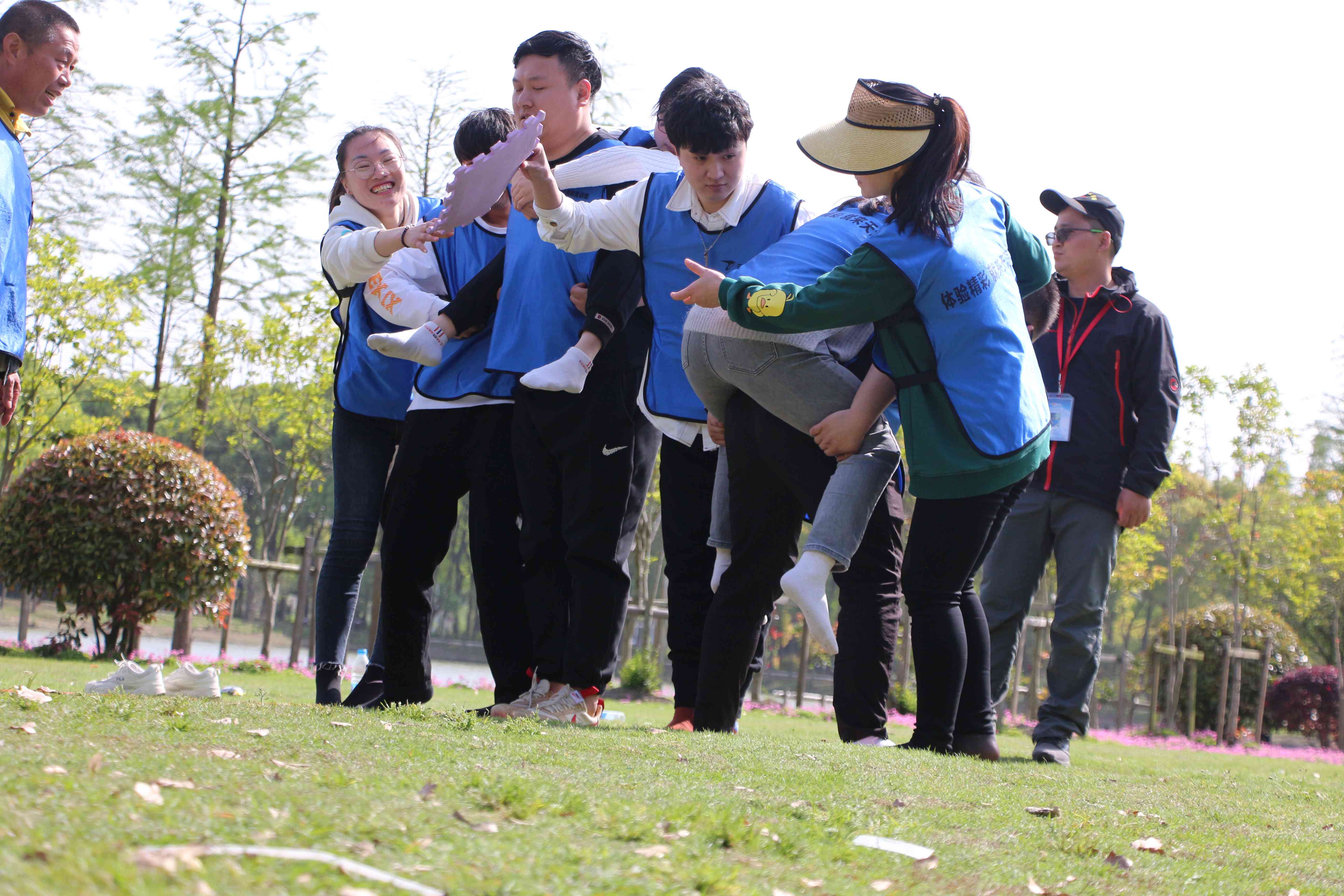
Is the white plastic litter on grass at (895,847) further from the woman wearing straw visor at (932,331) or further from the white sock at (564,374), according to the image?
the white sock at (564,374)

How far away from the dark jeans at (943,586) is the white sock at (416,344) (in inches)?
68.8

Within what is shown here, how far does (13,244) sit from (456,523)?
172 cm

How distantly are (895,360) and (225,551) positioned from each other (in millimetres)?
8191

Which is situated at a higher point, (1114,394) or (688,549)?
(1114,394)

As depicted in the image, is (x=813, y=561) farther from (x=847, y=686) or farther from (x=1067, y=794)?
(x=1067, y=794)

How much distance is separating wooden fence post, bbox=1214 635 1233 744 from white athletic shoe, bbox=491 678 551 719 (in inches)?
501

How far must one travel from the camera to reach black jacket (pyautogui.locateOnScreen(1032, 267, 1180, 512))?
525 centimetres

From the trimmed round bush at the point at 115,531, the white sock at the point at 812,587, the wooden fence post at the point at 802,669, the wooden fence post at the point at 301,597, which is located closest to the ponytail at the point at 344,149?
the white sock at the point at 812,587

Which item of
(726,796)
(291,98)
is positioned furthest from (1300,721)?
(726,796)

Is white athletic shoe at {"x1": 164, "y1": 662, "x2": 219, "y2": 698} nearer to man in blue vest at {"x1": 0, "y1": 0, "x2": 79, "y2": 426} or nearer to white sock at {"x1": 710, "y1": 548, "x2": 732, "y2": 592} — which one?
man in blue vest at {"x1": 0, "y1": 0, "x2": 79, "y2": 426}

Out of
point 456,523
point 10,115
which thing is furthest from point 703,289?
point 10,115

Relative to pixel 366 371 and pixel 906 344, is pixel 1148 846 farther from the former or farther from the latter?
pixel 366 371

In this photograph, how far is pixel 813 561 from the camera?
3375mm

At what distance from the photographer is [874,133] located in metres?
3.57
